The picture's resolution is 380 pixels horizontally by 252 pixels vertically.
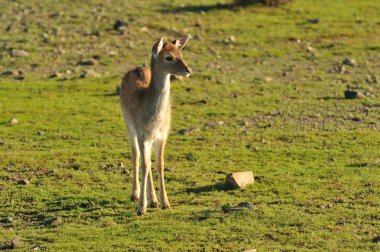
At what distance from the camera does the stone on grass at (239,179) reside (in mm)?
12578

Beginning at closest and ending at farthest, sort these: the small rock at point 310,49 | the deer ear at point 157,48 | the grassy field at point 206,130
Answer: the grassy field at point 206,130, the deer ear at point 157,48, the small rock at point 310,49

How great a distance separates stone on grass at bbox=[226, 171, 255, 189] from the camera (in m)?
12.6

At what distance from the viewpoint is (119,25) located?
94.1 feet

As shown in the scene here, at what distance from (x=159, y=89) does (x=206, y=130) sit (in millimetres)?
5921

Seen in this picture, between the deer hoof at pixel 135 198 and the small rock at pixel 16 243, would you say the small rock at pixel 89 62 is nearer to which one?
the deer hoof at pixel 135 198

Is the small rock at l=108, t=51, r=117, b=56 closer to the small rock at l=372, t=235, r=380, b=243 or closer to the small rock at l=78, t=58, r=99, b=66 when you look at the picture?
the small rock at l=78, t=58, r=99, b=66

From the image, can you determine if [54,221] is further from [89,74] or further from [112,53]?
[112,53]

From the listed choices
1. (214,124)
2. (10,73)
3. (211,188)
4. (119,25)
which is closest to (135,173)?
(211,188)

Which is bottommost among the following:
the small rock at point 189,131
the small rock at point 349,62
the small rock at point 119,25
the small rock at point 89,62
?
the small rock at point 189,131

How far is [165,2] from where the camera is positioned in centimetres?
3456

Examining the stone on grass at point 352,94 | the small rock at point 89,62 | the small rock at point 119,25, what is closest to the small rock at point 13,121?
the small rock at point 89,62

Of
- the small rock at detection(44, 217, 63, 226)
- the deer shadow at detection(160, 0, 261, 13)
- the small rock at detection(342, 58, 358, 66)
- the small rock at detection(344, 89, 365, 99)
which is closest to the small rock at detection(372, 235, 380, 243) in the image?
the small rock at detection(44, 217, 63, 226)

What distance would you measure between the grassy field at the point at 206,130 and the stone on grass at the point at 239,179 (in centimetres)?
12

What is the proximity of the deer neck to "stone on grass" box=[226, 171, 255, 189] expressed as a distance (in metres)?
1.93
